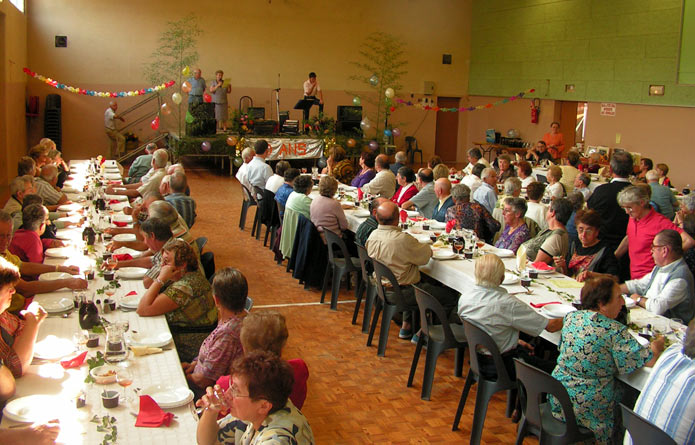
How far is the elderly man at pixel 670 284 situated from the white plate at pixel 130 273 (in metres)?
3.61

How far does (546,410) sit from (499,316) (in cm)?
72

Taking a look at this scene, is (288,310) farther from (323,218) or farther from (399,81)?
(399,81)

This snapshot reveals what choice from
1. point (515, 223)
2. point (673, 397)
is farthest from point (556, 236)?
point (673, 397)

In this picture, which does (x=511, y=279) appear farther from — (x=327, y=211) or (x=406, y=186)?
(x=406, y=186)

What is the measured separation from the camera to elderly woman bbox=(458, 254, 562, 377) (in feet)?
14.0

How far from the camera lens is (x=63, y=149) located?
58.5ft

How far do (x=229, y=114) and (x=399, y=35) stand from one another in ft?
19.5

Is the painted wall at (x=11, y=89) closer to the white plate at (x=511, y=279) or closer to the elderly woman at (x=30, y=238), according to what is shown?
the elderly woman at (x=30, y=238)

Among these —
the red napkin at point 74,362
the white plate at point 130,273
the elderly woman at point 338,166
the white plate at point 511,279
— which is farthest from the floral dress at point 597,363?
the elderly woman at point 338,166

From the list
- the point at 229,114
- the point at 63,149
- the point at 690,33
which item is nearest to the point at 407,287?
the point at 690,33

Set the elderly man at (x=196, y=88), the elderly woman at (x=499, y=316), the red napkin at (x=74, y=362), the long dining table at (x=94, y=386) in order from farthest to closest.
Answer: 1. the elderly man at (x=196, y=88)
2. the elderly woman at (x=499, y=316)
3. the red napkin at (x=74, y=362)
4. the long dining table at (x=94, y=386)

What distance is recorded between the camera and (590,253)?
538 cm

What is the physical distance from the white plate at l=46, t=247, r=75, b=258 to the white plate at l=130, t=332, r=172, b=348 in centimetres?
212

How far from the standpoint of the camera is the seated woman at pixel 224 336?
3621 mm
